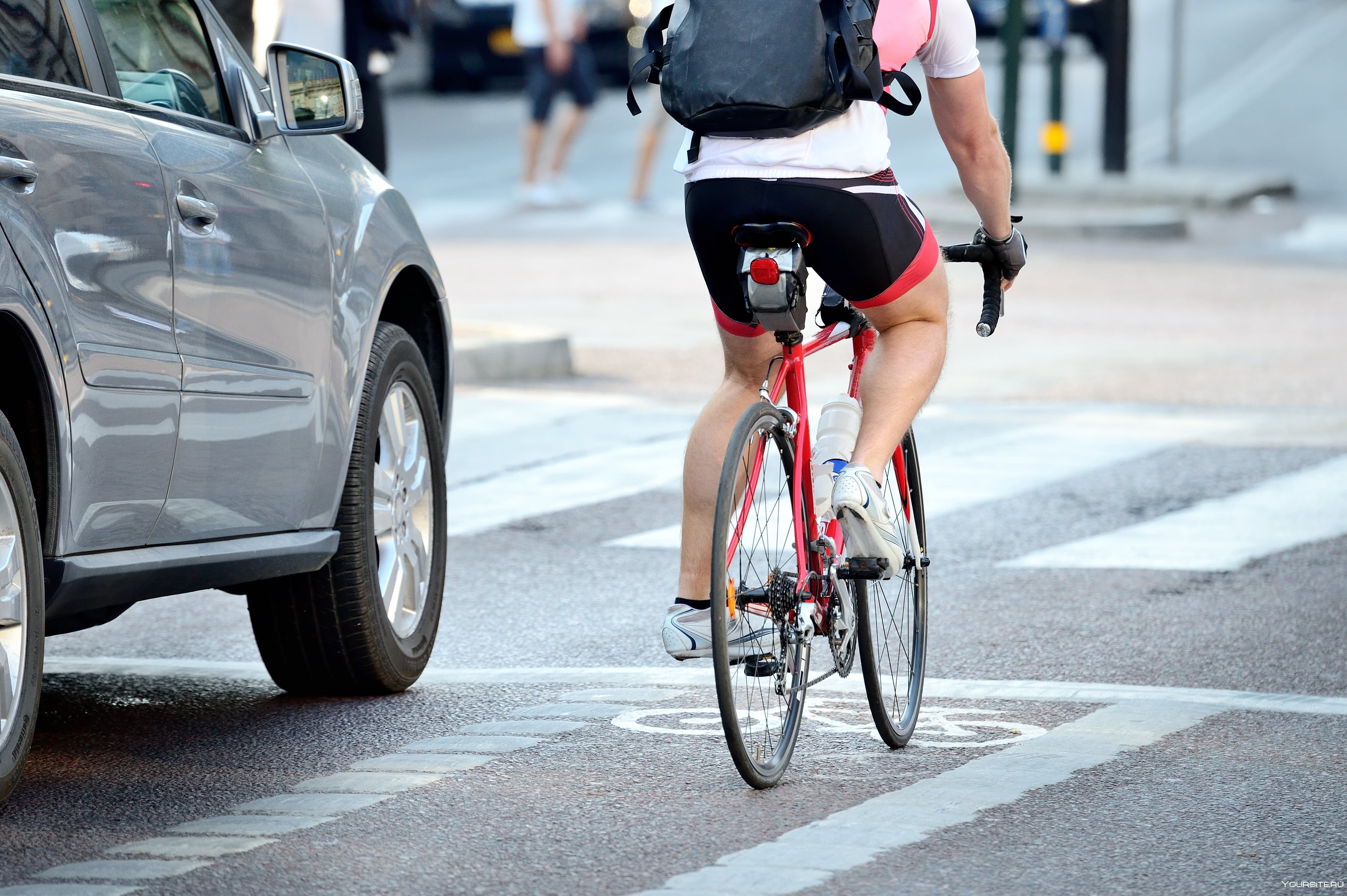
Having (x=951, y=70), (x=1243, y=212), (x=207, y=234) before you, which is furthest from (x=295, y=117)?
(x=1243, y=212)

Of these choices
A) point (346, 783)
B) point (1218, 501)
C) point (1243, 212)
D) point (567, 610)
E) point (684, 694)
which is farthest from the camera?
point (1243, 212)

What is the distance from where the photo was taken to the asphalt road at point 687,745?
12.7 feet

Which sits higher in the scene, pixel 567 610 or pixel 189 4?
pixel 189 4

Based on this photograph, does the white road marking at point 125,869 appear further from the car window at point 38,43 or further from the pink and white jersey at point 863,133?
the pink and white jersey at point 863,133

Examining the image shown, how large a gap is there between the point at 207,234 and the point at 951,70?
147 cm

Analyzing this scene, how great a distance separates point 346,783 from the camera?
4418mm

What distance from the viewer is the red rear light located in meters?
4.22

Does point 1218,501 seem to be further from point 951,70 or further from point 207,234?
point 207,234

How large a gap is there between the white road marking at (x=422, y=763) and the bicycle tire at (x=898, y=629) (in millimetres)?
793

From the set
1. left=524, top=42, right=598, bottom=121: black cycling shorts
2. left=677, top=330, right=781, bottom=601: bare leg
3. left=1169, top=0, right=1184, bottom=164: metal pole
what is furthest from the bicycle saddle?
left=1169, top=0, right=1184, bottom=164: metal pole

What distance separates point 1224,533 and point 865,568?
3359 millimetres

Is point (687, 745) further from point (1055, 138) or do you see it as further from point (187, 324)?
point (1055, 138)

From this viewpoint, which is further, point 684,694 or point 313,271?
point 684,694

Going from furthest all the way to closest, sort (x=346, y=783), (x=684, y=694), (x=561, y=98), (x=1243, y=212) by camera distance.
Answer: (x=561, y=98), (x=1243, y=212), (x=684, y=694), (x=346, y=783)
